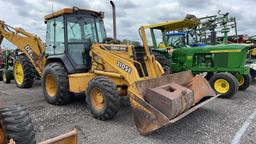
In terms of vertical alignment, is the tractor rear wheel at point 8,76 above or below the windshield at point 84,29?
below

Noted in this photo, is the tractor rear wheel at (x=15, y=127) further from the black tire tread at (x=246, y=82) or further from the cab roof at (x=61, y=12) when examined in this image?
the black tire tread at (x=246, y=82)

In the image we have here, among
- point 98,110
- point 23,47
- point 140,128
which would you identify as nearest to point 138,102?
point 140,128

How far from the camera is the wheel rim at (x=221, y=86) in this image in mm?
7504

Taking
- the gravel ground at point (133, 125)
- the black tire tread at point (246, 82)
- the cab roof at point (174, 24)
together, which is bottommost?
the gravel ground at point (133, 125)

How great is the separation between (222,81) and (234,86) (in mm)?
383

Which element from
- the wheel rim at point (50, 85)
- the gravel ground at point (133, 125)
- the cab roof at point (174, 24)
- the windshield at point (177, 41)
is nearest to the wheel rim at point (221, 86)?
the gravel ground at point (133, 125)

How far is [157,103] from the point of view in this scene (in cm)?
453

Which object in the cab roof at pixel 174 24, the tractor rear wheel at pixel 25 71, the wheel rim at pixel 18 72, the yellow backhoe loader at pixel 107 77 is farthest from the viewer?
the wheel rim at pixel 18 72

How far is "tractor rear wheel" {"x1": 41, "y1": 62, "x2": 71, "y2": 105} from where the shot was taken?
6.21 meters

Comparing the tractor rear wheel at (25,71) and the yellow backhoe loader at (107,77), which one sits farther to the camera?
the tractor rear wheel at (25,71)

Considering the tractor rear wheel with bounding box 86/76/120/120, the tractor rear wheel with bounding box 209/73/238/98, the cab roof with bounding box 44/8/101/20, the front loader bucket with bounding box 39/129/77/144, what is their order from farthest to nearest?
the tractor rear wheel with bounding box 209/73/238/98
the cab roof with bounding box 44/8/101/20
the tractor rear wheel with bounding box 86/76/120/120
the front loader bucket with bounding box 39/129/77/144

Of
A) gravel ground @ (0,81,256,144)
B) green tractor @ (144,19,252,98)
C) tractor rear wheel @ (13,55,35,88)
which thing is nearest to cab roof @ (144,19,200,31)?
green tractor @ (144,19,252,98)

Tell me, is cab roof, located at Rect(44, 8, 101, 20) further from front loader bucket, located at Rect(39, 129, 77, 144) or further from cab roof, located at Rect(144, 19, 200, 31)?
front loader bucket, located at Rect(39, 129, 77, 144)

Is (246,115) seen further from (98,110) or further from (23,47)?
(23,47)
